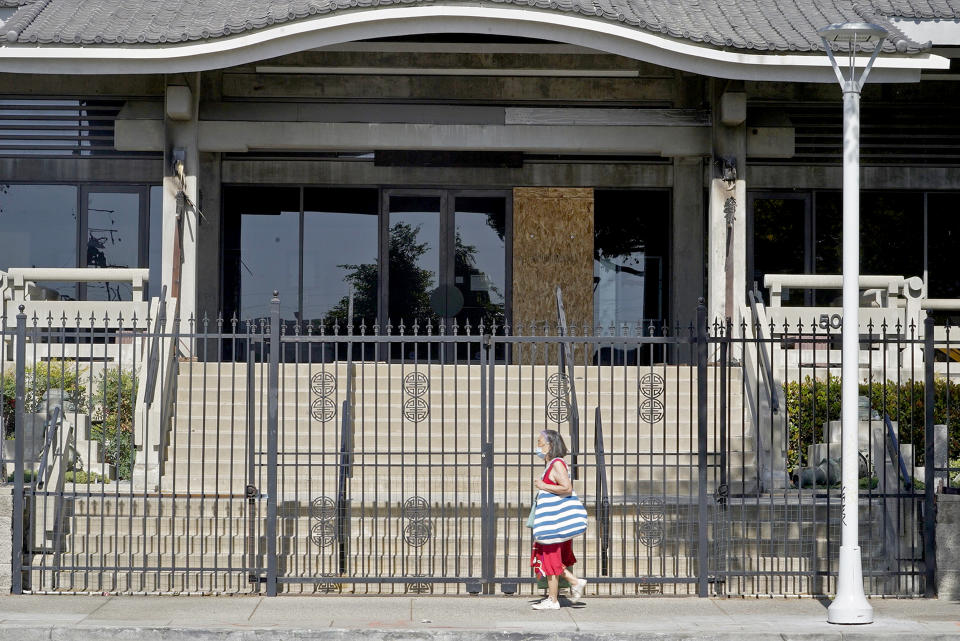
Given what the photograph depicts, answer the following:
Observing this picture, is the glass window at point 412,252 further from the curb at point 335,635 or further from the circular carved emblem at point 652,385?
the curb at point 335,635

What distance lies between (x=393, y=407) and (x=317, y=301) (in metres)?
5.53

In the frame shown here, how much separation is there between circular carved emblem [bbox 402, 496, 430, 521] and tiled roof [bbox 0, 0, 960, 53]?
6.35 m

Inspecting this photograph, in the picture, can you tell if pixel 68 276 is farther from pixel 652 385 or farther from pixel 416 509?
pixel 652 385

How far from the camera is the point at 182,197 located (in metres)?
15.5

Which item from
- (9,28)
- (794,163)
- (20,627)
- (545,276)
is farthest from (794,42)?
(20,627)

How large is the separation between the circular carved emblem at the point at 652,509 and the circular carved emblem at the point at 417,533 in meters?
1.78

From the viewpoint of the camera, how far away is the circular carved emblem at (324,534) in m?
10.1

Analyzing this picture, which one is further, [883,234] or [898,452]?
[883,234]

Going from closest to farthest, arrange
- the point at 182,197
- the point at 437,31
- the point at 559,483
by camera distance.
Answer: the point at 559,483, the point at 437,31, the point at 182,197

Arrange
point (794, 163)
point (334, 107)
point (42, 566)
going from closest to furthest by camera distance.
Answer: point (42, 566)
point (334, 107)
point (794, 163)

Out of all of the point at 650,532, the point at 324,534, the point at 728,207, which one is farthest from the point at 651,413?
the point at 728,207

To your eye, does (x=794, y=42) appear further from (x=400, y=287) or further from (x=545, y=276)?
(x=400, y=287)

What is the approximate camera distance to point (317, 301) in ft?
61.3

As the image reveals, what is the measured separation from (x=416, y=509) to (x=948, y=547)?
4.41m
